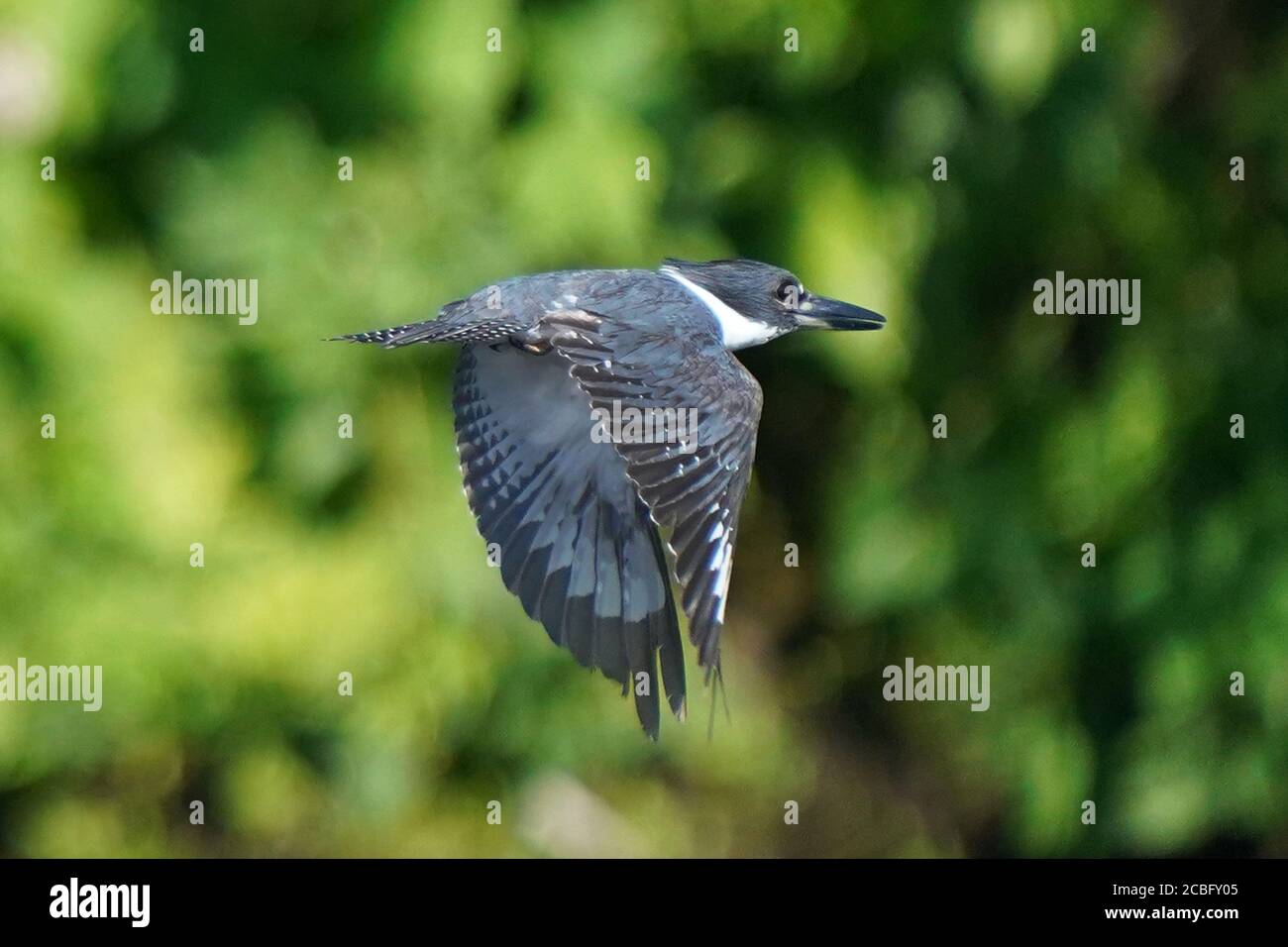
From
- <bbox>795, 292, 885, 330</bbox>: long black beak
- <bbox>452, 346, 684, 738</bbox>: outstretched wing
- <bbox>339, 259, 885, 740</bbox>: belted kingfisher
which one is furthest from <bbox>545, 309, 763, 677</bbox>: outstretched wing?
<bbox>795, 292, 885, 330</bbox>: long black beak

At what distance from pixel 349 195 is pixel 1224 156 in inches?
121

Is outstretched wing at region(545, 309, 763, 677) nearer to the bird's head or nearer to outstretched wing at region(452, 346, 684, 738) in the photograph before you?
outstretched wing at region(452, 346, 684, 738)

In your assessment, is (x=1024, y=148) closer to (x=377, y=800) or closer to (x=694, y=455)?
(x=377, y=800)

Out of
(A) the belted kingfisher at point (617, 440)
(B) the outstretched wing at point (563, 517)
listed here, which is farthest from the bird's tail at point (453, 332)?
(B) the outstretched wing at point (563, 517)

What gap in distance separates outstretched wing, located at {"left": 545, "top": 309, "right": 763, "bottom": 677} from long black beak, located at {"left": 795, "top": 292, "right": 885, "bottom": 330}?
37cm

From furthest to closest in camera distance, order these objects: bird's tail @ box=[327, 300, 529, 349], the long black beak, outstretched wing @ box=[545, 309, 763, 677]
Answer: the long black beak < bird's tail @ box=[327, 300, 529, 349] < outstretched wing @ box=[545, 309, 763, 677]

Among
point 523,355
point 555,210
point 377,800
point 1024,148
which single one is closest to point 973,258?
point 1024,148

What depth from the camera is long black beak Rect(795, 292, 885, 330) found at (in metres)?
2.74

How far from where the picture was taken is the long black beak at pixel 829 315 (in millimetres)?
2744

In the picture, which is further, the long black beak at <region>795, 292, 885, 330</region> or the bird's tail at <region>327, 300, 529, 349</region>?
the long black beak at <region>795, 292, 885, 330</region>

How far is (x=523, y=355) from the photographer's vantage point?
8.79 feet

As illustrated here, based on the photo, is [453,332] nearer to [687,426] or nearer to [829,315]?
[687,426]

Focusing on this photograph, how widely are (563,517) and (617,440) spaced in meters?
0.51

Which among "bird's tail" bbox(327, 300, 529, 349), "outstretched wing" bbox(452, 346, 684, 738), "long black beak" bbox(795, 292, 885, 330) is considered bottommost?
"outstretched wing" bbox(452, 346, 684, 738)
